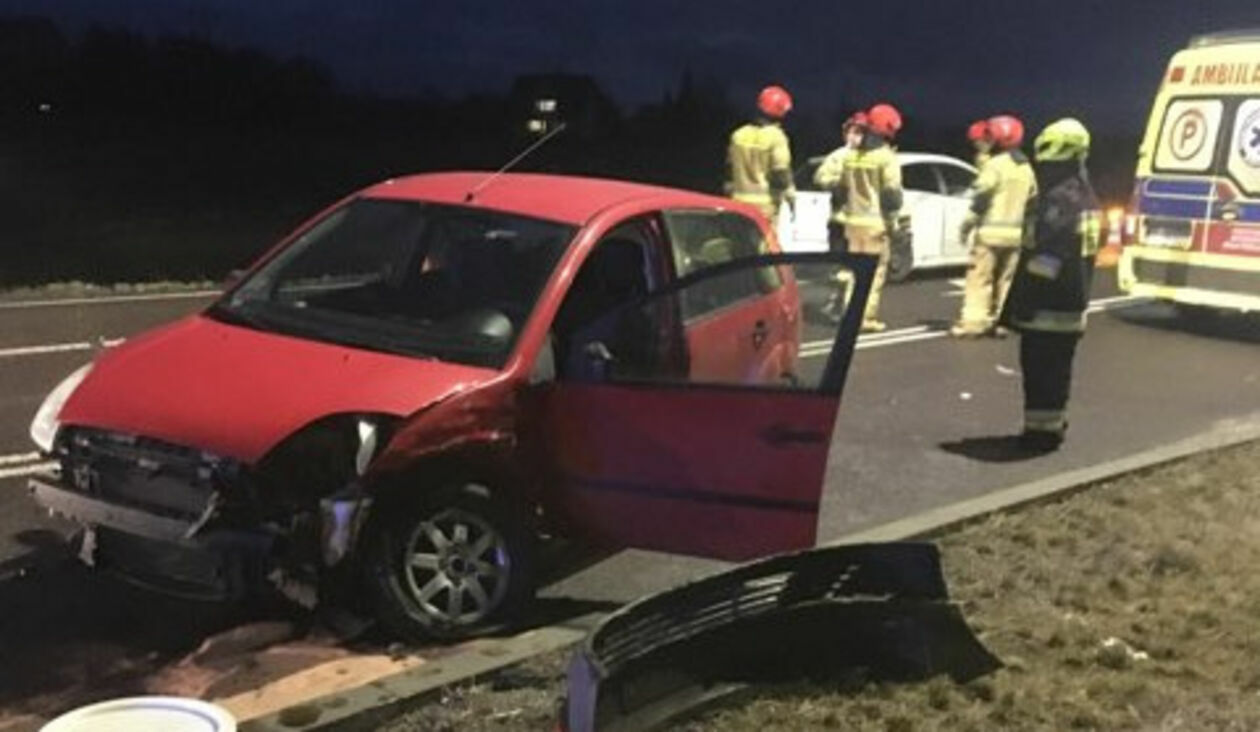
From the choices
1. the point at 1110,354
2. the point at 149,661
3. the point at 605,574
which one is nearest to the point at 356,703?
the point at 149,661

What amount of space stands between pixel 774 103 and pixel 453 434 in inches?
310

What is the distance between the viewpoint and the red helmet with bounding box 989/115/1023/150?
11.9 metres

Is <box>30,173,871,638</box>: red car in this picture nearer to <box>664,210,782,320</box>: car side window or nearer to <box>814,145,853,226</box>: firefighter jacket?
<box>664,210,782,320</box>: car side window

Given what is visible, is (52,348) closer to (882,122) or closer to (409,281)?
(409,281)

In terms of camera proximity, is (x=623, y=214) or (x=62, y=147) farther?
(x=62, y=147)

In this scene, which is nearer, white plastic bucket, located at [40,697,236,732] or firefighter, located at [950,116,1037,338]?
white plastic bucket, located at [40,697,236,732]

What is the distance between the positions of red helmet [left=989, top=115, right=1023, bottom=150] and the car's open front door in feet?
23.7

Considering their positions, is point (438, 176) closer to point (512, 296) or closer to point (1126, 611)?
point (512, 296)

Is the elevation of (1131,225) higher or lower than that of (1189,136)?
lower

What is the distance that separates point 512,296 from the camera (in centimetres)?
541

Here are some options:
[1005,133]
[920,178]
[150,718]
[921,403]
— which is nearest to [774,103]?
[1005,133]

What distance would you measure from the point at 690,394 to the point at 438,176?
1898mm

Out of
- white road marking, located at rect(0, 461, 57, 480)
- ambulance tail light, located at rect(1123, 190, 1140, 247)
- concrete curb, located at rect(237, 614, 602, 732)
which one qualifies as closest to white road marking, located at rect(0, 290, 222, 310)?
white road marking, located at rect(0, 461, 57, 480)

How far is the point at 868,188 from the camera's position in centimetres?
1238
